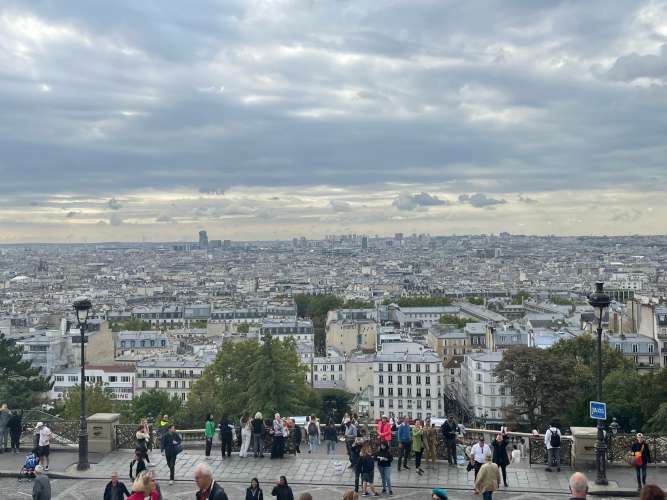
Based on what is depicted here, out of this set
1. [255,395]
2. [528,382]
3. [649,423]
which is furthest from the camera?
[528,382]

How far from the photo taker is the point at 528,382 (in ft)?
177

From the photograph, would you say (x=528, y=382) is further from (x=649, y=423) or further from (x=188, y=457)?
(x=188, y=457)

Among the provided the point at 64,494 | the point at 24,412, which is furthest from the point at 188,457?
the point at 24,412

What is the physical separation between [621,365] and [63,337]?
2516 inches

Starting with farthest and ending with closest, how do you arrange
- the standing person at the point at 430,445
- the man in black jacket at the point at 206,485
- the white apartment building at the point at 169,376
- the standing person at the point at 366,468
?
the white apartment building at the point at 169,376 < the standing person at the point at 430,445 < the standing person at the point at 366,468 < the man in black jacket at the point at 206,485

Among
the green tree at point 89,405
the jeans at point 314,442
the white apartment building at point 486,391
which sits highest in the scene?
the jeans at point 314,442

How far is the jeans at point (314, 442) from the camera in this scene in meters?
23.8

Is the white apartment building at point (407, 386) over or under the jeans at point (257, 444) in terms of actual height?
under

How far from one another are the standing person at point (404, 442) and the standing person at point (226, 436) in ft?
13.8

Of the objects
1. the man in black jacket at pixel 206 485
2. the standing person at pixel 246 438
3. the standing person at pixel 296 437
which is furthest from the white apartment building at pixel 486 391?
the man in black jacket at pixel 206 485

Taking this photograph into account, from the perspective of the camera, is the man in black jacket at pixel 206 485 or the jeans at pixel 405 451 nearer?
the man in black jacket at pixel 206 485

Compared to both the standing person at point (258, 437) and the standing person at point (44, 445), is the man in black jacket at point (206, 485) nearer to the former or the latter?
the standing person at point (258, 437)

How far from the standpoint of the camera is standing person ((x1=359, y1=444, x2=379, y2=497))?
1862 cm

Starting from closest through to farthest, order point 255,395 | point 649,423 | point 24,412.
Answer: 1. point 24,412
2. point 649,423
3. point 255,395
